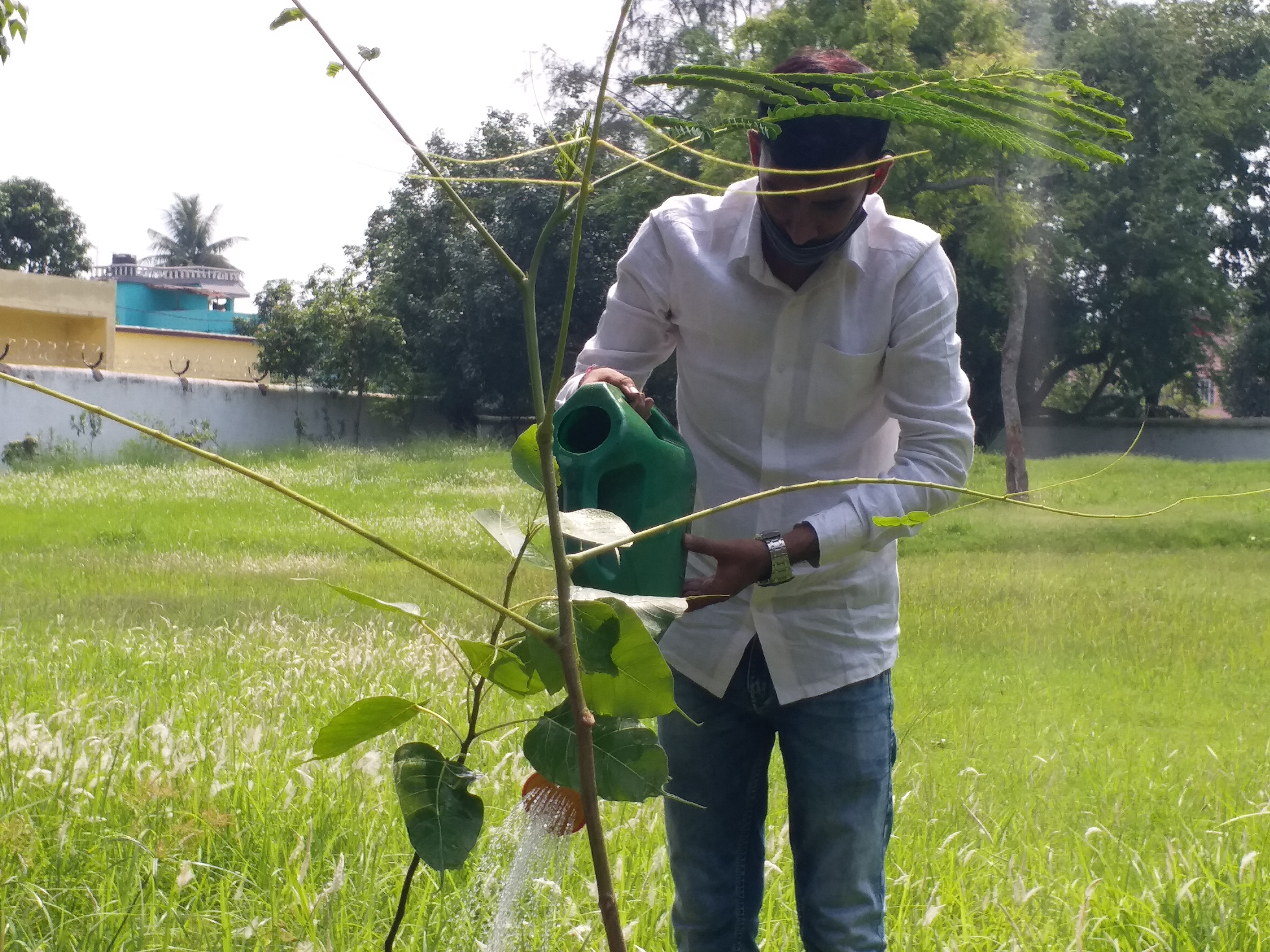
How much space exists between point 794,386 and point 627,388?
581 mm

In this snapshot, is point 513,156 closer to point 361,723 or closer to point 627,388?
point 361,723

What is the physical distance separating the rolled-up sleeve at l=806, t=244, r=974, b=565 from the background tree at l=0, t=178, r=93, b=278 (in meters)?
36.4

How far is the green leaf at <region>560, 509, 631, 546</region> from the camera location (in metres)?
0.75

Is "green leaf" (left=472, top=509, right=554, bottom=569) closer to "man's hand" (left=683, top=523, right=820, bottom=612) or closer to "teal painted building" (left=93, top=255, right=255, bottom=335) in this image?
"man's hand" (left=683, top=523, right=820, bottom=612)

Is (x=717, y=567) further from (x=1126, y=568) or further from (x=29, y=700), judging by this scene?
(x=1126, y=568)

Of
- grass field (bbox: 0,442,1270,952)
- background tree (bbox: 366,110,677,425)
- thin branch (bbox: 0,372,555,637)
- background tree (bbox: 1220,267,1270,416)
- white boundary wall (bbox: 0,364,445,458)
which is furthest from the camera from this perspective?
background tree (bbox: 1220,267,1270,416)

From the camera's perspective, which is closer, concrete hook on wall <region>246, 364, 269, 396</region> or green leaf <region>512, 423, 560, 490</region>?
green leaf <region>512, 423, 560, 490</region>

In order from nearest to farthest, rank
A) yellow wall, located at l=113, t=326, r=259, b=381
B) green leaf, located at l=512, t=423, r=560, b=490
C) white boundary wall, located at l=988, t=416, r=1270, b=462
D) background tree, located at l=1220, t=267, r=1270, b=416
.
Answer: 1. green leaf, located at l=512, t=423, r=560, b=490
2. white boundary wall, located at l=988, t=416, r=1270, b=462
3. background tree, located at l=1220, t=267, r=1270, b=416
4. yellow wall, located at l=113, t=326, r=259, b=381

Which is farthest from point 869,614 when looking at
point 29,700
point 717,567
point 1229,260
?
point 1229,260

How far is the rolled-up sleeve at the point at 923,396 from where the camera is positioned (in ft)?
5.45

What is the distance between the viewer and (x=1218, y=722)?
5.41 metres

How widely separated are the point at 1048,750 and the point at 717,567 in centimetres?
361

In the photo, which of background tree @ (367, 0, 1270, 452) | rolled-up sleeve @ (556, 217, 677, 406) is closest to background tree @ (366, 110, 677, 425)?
background tree @ (367, 0, 1270, 452)

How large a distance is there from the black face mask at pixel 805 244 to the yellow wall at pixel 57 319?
77.8 ft
